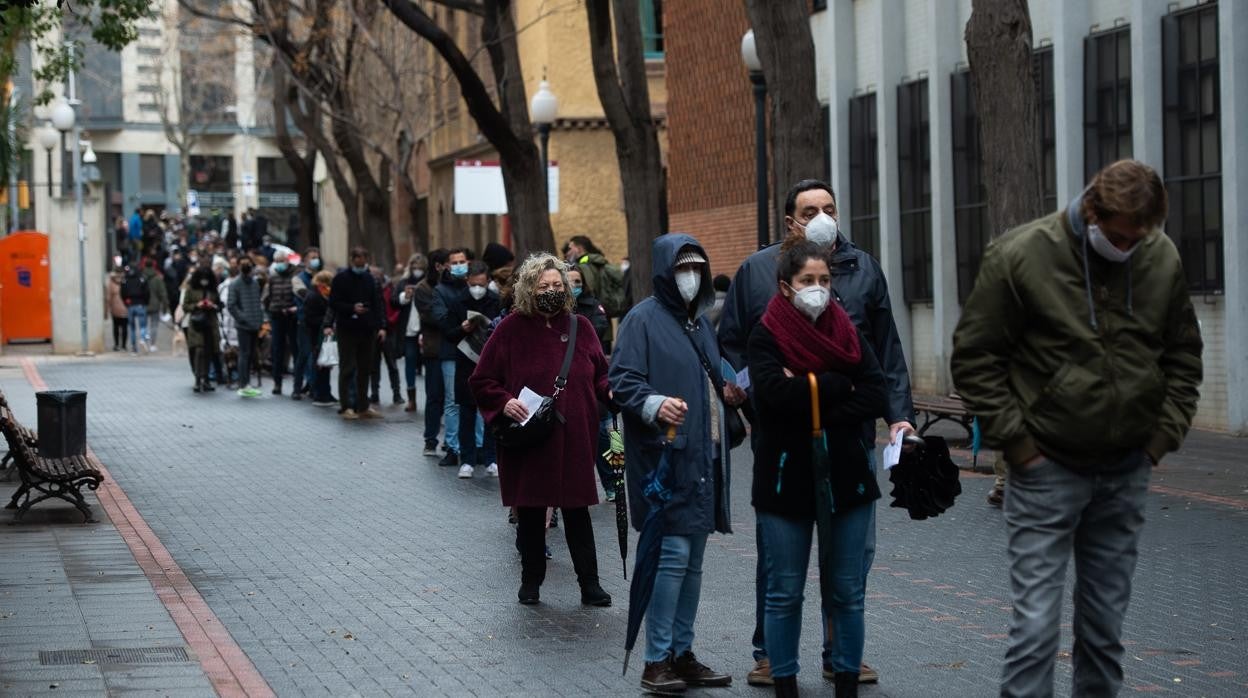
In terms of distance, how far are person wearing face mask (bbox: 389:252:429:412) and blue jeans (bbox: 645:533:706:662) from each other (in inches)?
480

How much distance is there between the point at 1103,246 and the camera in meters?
5.88

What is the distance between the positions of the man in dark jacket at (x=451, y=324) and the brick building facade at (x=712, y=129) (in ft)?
44.5

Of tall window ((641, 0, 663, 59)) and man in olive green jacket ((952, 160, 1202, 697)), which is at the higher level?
tall window ((641, 0, 663, 59))

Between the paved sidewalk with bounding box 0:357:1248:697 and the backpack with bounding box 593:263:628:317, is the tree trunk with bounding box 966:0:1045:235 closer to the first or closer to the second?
the paved sidewalk with bounding box 0:357:1248:697

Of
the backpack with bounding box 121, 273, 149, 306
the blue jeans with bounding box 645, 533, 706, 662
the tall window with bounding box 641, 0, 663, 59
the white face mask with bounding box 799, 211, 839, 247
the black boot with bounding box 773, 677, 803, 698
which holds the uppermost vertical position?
the tall window with bounding box 641, 0, 663, 59

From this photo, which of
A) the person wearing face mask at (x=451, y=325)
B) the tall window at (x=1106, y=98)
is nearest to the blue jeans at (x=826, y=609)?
the person wearing face mask at (x=451, y=325)

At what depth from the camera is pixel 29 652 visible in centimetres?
866

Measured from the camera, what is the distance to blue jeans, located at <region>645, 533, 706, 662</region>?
7.79m

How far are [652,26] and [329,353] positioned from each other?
20625 millimetres

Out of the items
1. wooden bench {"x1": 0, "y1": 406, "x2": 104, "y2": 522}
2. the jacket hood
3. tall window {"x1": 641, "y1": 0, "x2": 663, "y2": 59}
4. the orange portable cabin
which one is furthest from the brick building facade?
the jacket hood

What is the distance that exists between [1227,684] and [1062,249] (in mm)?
2630

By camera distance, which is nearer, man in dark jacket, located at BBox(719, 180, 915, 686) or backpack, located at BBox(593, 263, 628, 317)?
man in dark jacket, located at BBox(719, 180, 915, 686)

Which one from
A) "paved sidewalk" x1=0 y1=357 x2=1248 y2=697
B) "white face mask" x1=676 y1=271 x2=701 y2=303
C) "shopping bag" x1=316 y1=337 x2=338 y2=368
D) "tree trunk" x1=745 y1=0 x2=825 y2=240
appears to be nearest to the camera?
"white face mask" x1=676 y1=271 x2=701 y2=303

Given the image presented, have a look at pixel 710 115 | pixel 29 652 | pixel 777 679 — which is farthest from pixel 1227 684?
pixel 710 115
